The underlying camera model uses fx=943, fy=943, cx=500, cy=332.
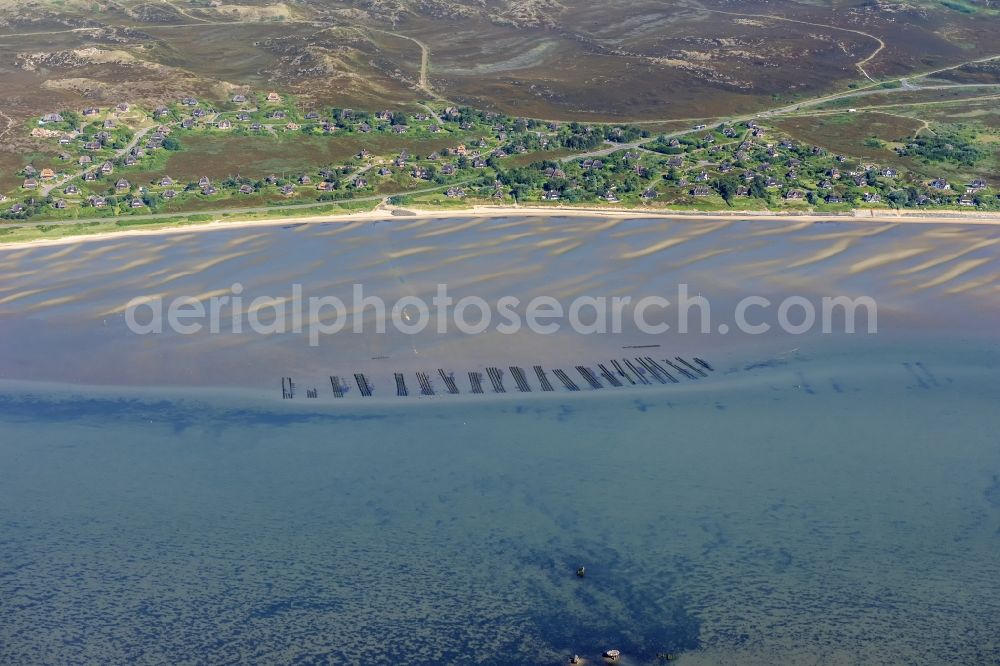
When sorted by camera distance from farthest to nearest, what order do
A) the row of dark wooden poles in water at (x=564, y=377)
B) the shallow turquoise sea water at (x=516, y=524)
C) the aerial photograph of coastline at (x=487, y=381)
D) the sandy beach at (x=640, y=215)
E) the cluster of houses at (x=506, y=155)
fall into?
the cluster of houses at (x=506, y=155), the sandy beach at (x=640, y=215), the row of dark wooden poles in water at (x=564, y=377), the aerial photograph of coastline at (x=487, y=381), the shallow turquoise sea water at (x=516, y=524)

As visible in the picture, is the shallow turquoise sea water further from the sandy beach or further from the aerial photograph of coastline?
the sandy beach

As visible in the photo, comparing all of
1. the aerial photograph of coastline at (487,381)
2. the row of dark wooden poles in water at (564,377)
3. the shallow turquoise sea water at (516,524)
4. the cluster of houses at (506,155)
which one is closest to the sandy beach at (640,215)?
the aerial photograph of coastline at (487,381)

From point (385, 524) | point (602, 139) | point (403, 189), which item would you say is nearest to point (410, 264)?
point (403, 189)

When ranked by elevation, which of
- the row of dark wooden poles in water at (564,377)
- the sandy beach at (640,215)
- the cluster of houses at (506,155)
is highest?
the cluster of houses at (506,155)

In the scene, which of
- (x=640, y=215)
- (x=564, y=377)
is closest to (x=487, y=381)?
(x=564, y=377)

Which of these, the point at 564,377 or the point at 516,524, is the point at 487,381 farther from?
the point at 516,524

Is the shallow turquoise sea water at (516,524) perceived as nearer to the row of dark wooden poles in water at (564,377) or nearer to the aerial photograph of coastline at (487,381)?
the aerial photograph of coastline at (487,381)

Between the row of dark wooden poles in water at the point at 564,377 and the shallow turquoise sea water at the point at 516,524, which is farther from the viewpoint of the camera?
the row of dark wooden poles in water at the point at 564,377
